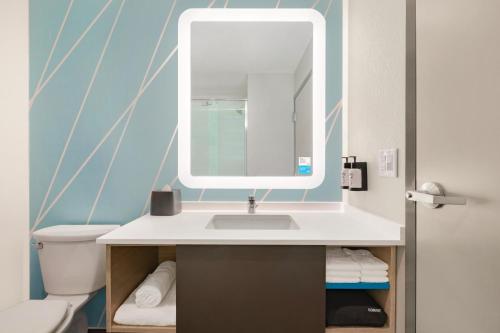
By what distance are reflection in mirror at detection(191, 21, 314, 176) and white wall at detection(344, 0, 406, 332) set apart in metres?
0.26

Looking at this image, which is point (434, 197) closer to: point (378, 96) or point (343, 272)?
point (343, 272)

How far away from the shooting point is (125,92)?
1.86m

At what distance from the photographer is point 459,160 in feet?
2.61

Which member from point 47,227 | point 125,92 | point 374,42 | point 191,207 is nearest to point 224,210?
point 191,207

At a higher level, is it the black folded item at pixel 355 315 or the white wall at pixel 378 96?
the white wall at pixel 378 96

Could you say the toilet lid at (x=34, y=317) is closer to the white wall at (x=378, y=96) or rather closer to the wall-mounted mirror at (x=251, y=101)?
the wall-mounted mirror at (x=251, y=101)

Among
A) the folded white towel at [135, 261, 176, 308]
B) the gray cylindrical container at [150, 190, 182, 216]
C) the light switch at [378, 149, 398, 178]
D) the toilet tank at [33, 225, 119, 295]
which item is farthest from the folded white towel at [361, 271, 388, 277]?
the toilet tank at [33, 225, 119, 295]

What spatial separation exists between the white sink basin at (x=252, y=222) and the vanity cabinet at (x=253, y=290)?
0.54 m

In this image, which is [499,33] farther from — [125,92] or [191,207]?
[125,92]

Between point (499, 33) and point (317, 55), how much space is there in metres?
1.26

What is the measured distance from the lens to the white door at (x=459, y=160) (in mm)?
693

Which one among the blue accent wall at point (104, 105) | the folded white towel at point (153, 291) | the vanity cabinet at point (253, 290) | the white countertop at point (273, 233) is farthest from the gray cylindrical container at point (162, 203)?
the vanity cabinet at point (253, 290)

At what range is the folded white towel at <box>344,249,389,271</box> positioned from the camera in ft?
3.97

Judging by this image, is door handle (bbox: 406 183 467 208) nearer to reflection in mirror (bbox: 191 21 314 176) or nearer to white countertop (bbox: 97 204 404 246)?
white countertop (bbox: 97 204 404 246)
